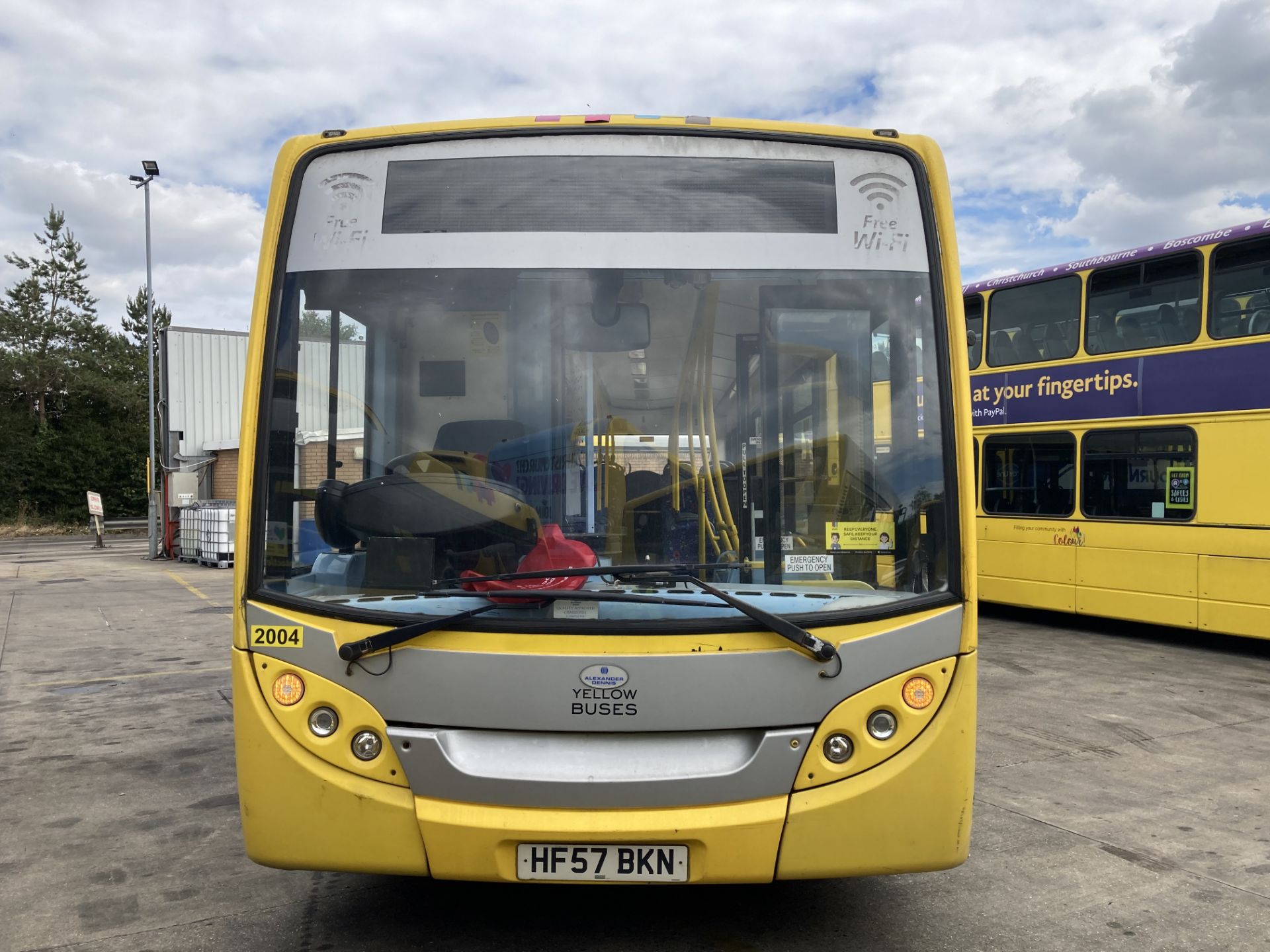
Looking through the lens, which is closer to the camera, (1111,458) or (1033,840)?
(1033,840)

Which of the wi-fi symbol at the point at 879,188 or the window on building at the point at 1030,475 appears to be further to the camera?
the window on building at the point at 1030,475

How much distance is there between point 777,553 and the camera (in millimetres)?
3430

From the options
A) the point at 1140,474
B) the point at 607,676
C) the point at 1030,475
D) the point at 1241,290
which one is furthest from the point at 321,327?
the point at 1030,475

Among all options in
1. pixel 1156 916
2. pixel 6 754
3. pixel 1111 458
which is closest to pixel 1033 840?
pixel 1156 916

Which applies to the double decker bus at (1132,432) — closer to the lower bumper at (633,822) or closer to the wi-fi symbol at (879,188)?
the wi-fi symbol at (879,188)

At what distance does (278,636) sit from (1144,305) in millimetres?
10138

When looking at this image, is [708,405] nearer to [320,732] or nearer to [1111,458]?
[320,732]

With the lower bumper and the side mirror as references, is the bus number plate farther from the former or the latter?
the side mirror

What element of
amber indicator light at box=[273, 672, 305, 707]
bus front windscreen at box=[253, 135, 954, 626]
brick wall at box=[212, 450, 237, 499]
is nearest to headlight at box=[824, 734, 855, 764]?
bus front windscreen at box=[253, 135, 954, 626]

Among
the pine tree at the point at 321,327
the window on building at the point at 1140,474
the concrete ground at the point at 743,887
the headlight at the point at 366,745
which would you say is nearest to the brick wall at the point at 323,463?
the pine tree at the point at 321,327

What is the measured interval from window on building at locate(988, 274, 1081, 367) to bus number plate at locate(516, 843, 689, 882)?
10.0 meters

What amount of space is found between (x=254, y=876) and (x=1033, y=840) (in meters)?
3.39

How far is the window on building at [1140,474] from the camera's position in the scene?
34.3 feet

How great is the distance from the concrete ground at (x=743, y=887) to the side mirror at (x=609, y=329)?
202cm
